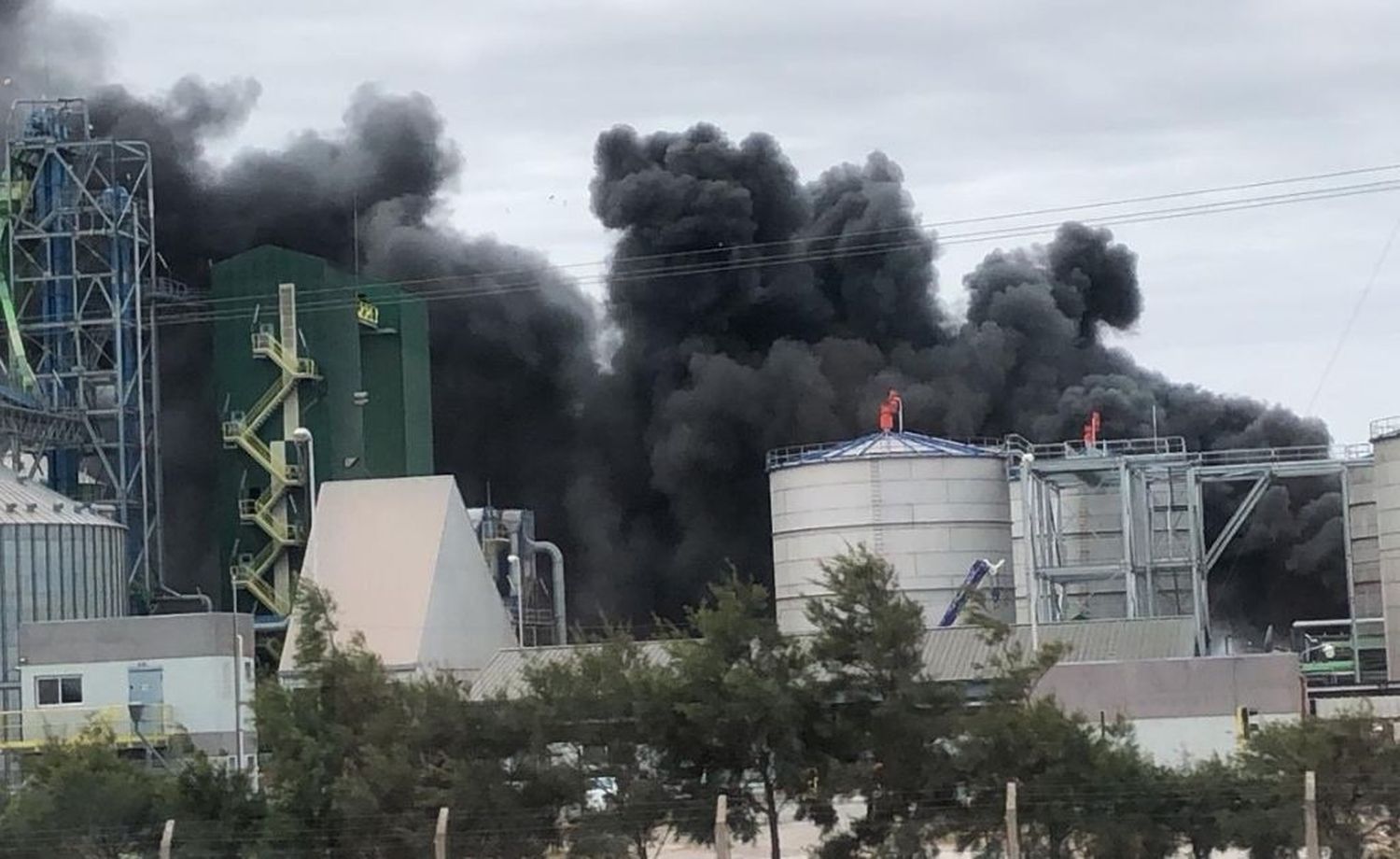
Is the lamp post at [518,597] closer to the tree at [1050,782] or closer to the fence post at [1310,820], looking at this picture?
the tree at [1050,782]

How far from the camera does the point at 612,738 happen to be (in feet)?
91.1

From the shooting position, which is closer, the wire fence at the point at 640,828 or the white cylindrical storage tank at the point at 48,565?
the wire fence at the point at 640,828

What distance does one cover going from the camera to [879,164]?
9212 centimetres

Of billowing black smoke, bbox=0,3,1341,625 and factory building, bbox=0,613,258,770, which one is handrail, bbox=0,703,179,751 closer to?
factory building, bbox=0,613,258,770

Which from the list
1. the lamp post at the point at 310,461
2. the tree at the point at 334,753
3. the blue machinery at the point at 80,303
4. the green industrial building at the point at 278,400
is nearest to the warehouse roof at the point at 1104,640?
the lamp post at the point at 310,461

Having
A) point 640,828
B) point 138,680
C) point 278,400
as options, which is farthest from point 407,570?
point 640,828

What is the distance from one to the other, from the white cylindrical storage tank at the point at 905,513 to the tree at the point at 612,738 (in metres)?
31.0

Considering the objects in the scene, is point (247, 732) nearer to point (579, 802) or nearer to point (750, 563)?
point (579, 802)

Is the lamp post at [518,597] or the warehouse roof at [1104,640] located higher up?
the lamp post at [518,597]

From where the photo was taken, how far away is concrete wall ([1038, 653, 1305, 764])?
148ft

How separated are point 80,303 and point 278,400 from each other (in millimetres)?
6321

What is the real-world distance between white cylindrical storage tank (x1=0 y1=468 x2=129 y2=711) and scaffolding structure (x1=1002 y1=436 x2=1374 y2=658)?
79.5 ft

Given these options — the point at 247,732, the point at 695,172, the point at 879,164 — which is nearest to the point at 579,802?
the point at 247,732

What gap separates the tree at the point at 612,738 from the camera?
26672 millimetres
